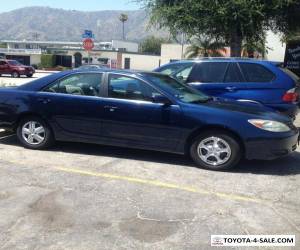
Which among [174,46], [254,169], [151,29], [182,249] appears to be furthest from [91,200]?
[174,46]

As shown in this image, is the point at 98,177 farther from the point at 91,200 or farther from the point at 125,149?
the point at 125,149

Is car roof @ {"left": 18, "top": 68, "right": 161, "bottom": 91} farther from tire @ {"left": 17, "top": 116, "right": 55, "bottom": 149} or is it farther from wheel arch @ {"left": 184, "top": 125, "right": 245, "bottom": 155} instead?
wheel arch @ {"left": 184, "top": 125, "right": 245, "bottom": 155}

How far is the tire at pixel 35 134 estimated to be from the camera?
773 cm

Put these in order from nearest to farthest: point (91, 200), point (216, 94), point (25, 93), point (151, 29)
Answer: point (91, 200)
point (25, 93)
point (216, 94)
point (151, 29)

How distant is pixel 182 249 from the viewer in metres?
4.27

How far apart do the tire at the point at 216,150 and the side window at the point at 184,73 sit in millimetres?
3398

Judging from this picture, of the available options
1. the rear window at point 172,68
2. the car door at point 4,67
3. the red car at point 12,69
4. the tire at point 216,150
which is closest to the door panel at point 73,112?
the tire at point 216,150

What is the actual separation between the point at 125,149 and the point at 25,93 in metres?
1.80

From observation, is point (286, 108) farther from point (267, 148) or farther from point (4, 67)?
point (4, 67)

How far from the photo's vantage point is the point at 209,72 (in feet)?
32.6

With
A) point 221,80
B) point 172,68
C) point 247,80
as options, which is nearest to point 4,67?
point 172,68

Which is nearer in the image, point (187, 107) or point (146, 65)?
point (187, 107)

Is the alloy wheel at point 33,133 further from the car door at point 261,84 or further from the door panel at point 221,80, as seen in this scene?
Answer: the car door at point 261,84

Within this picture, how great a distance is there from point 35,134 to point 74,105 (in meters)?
0.84
